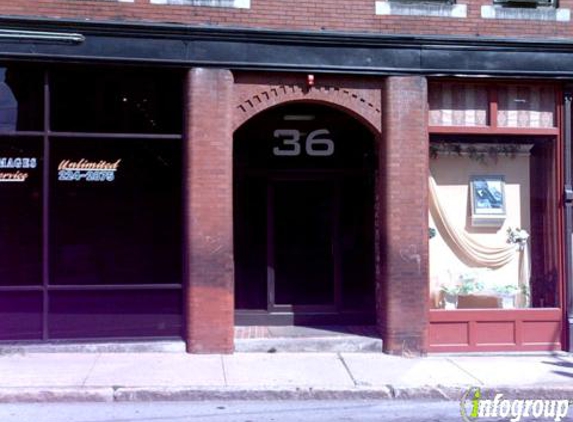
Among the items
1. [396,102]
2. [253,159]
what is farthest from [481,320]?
[253,159]

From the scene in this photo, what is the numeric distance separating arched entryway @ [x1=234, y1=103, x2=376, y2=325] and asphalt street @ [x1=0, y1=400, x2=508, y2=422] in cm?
349

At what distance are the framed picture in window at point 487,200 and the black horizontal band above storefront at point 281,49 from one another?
1.49 m

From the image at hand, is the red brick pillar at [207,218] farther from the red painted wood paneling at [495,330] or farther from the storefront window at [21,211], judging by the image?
the red painted wood paneling at [495,330]

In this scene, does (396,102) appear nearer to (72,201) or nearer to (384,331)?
(384,331)

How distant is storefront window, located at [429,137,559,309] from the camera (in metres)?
11.5

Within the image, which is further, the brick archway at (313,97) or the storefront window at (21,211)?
the brick archway at (313,97)

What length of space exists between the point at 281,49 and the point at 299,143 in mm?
1842

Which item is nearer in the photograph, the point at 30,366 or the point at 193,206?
the point at 30,366

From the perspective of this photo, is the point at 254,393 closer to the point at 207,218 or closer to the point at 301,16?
the point at 207,218

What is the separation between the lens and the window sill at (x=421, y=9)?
11.1m

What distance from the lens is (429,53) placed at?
11.0 meters

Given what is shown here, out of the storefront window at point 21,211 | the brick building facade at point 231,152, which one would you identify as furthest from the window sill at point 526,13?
the storefront window at point 21,211

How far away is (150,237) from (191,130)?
154 cm

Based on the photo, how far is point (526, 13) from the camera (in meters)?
11.3
